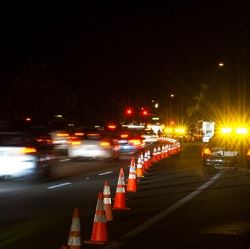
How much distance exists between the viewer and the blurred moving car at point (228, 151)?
22938 mm

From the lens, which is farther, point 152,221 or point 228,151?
point 228,151

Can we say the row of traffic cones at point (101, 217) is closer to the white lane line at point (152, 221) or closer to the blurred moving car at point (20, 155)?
the white lane line at point (152, 221)

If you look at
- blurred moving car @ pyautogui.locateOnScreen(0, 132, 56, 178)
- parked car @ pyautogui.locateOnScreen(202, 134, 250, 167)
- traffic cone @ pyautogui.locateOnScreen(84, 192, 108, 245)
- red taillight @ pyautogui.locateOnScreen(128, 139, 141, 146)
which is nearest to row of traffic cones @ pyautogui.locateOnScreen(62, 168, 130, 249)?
traffic cone @ pyautogui.locateOnScreen(84, 192, 108, 245)

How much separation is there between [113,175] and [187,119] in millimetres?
99001

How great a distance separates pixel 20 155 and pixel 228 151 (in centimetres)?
783

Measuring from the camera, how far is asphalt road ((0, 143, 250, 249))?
9.91 meters

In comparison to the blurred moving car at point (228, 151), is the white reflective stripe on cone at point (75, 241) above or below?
below

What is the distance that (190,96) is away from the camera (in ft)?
382

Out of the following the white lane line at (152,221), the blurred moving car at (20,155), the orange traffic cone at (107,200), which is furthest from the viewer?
the blurred moving car at (20,155)

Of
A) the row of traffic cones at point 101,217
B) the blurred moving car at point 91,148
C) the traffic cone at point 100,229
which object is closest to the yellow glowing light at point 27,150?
the row of traffic cones at point 101,217

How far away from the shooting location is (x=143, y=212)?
13.0 metres

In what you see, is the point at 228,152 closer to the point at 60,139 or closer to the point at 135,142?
the point at 135,142

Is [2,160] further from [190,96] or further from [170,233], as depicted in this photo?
[190,96]

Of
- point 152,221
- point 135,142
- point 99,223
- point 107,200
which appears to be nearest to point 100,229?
point 99,223
